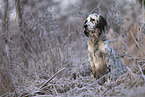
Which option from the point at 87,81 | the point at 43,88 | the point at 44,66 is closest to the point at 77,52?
the point at 44,66

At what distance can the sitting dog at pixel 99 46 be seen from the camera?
1.85 meters

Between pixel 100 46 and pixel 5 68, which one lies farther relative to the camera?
pixel 100 46

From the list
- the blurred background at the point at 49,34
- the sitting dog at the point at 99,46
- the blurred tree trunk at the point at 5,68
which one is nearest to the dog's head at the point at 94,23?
the sitting dog at the point at 99,46

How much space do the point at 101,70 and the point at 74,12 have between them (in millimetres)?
958

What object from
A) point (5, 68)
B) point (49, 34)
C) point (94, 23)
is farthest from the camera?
point (49, 34)

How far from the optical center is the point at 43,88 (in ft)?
5.60

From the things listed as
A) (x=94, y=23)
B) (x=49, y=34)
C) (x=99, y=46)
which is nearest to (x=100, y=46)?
(x=99, y=46)

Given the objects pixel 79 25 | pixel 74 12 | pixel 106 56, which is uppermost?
pixel 74 12

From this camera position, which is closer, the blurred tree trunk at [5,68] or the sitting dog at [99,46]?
the blurred tree trunk at [5,68]

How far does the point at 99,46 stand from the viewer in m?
1.92

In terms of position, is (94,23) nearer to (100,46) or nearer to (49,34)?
(100,46)

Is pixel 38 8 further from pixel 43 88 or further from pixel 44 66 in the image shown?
pixel 43 88

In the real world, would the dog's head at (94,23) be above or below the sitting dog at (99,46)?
above

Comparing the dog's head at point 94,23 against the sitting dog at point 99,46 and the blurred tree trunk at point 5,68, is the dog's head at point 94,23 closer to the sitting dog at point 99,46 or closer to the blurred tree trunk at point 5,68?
the sitting dog at point 99,46
